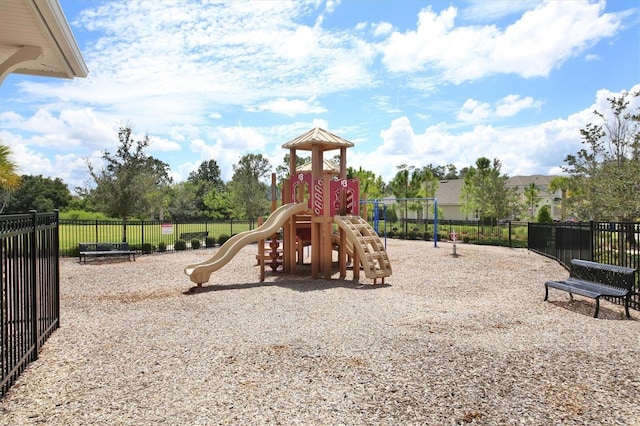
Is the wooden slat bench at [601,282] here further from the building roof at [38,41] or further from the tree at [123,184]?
the tree at [123,184]

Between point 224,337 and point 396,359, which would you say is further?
point 224,337

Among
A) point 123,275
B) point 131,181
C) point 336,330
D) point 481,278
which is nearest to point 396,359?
point 336,330

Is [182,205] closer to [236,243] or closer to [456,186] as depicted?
[456,186]

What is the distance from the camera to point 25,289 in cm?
523

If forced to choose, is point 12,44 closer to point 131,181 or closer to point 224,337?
point 224,337

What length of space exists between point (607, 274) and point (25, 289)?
32.2ft

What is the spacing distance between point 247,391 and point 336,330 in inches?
96.8

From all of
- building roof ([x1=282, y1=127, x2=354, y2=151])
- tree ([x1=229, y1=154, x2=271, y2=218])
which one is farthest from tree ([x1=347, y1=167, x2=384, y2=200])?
building roof ([x1=282, y1=127, x2=354, y2=151])

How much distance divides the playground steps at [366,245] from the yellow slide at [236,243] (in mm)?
1425

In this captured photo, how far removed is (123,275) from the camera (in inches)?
518

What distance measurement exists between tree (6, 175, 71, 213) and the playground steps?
160 feet

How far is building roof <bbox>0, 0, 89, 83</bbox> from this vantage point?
4445 mm

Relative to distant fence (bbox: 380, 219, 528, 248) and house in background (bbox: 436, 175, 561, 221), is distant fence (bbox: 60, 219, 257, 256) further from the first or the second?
house in background (bbox: 436, 175, 561, 221)

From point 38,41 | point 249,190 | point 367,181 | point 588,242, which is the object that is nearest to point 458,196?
point 367,181
